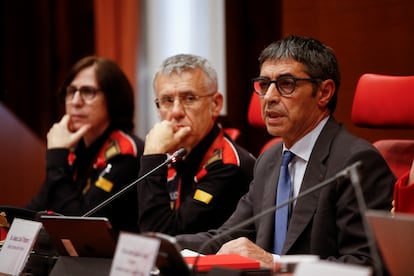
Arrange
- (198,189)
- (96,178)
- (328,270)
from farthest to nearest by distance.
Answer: (96,178) → (198,189) → (328,270)

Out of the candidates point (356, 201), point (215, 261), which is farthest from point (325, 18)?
point (215, 261)

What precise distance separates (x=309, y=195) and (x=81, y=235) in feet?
2.38

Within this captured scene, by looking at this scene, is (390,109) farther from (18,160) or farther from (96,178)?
(18,160)

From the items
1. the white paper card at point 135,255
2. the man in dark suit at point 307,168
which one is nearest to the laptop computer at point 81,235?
the white paper card at point 135,255

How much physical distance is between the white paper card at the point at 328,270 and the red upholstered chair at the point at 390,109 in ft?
4.55

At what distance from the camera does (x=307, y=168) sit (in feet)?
8.66

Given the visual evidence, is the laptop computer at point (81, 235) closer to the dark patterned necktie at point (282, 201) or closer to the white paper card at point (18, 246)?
the white paper card at point (18, 246)

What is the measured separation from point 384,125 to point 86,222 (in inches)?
48.3

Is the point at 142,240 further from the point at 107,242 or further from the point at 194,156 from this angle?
the point at 194,156

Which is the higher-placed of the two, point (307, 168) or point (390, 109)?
point (390, 109)

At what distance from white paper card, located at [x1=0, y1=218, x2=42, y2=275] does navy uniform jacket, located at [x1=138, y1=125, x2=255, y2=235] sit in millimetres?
860

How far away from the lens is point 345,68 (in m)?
4.11

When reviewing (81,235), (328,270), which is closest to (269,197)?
(81,235)

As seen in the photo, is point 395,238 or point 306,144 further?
point 306,144
